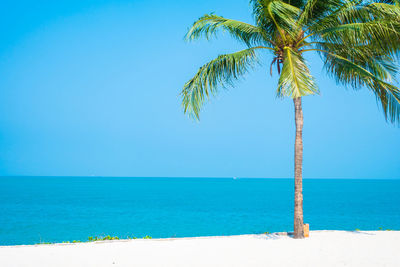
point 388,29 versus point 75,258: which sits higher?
point 388,29

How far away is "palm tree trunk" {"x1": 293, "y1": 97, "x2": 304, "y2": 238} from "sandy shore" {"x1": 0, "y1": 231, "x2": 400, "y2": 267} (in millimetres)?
399

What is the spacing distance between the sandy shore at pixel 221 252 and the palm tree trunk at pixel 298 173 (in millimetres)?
399

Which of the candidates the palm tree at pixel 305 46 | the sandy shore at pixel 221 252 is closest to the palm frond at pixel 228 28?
the palm tree at pixel 305 46

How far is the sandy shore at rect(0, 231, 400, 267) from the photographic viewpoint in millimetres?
6836

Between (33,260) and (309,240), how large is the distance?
642 cm

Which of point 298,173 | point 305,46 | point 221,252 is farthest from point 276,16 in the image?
point 221,252

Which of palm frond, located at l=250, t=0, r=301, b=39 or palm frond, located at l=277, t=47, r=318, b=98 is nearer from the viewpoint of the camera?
palm frond, located at l=277, t=47, r=318, b=98

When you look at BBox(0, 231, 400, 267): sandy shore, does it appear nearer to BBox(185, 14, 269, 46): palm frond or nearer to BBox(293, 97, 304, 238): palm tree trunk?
BBox(293, 97, 304, 238): palm tree trunk

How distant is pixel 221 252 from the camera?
771 centimetres

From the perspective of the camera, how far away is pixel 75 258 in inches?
284

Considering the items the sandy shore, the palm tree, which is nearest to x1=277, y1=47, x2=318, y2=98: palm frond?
the palm tree

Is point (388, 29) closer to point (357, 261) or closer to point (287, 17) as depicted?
point (287, 17)

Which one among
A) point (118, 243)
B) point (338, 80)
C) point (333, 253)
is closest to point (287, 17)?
point (338, 80)

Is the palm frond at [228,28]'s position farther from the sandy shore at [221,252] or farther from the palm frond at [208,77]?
the sandy shore at [221,252]
